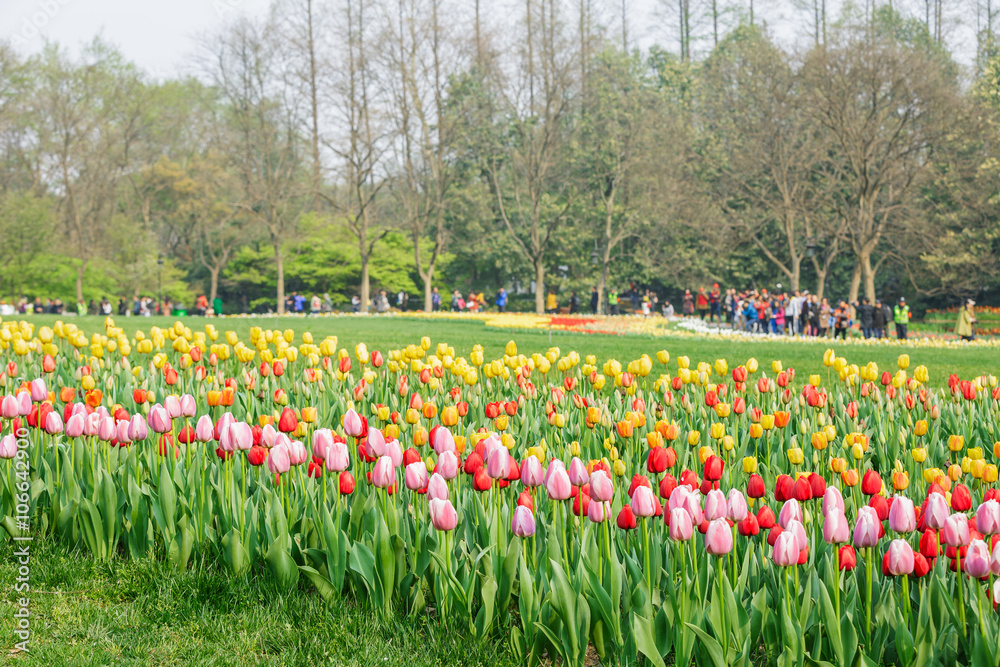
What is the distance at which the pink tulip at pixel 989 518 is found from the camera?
2.19 meters

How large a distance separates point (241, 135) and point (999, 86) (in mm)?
32271

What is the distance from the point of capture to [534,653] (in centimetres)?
244

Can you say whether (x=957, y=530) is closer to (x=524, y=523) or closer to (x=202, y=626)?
(x=524, y=523)

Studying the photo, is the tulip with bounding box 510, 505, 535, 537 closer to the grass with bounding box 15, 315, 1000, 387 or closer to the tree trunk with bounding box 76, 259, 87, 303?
the grass with bounding box 15, 315, 1000, 387

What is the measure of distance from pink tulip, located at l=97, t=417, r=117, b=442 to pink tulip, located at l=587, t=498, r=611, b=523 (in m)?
2.00

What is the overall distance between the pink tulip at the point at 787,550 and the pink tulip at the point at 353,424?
1685 millimetres

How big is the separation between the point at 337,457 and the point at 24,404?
1.67 m

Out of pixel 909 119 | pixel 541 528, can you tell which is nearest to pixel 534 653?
pixel 541 528

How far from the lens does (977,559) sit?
2066mm

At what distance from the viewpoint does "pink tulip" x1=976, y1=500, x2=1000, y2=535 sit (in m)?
2.19

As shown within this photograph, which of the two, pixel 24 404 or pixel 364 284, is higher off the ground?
pixel 364 284

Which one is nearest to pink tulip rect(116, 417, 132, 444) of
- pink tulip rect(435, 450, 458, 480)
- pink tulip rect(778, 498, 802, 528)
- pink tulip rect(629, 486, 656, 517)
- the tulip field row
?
the tulip field row

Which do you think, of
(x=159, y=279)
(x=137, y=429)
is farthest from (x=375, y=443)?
(x=159, y=279)

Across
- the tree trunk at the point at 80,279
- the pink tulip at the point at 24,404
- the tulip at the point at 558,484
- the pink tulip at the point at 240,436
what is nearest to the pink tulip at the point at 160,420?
the pink tulip at the point at 240,436
